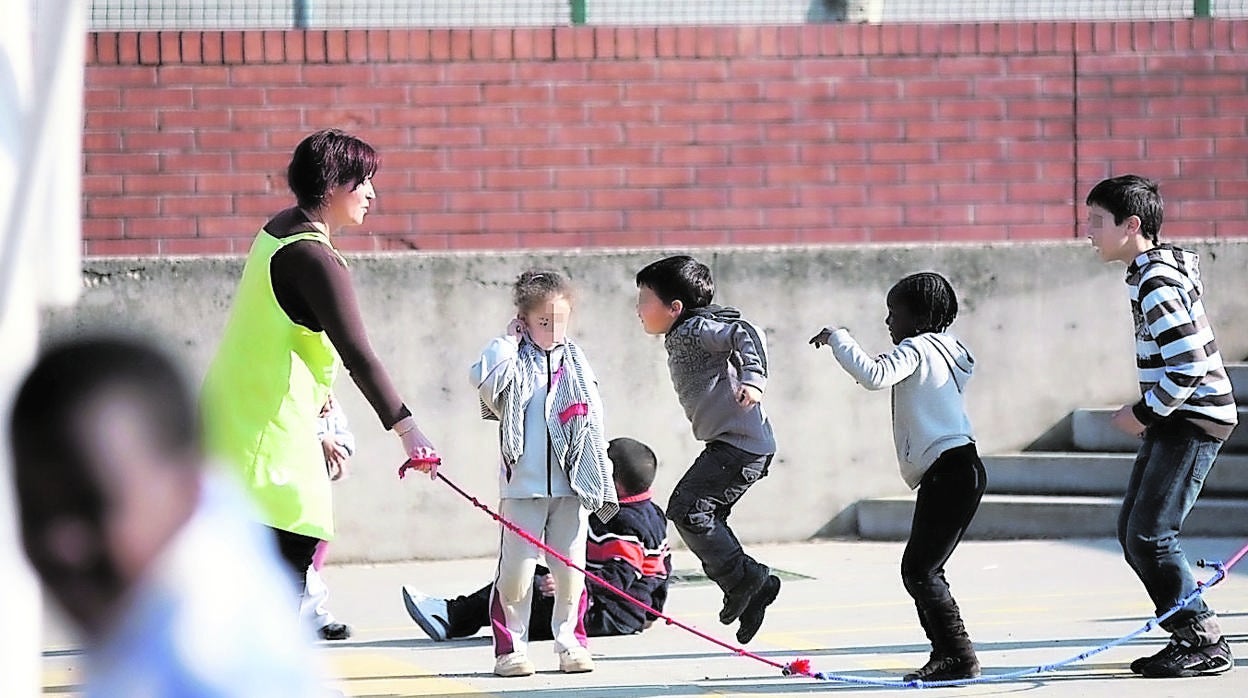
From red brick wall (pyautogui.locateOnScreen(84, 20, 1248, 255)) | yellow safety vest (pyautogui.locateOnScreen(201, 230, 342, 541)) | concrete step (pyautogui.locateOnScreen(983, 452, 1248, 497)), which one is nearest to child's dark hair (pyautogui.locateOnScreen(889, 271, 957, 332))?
yellow safety vest (pyautogui.locateOnScreen(201, 230, 342, 541))

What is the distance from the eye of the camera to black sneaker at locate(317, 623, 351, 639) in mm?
7434

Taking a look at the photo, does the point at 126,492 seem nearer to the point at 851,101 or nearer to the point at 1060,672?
the point at 1060,672

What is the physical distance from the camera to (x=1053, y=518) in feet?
32.2

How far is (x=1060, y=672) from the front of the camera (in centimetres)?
636

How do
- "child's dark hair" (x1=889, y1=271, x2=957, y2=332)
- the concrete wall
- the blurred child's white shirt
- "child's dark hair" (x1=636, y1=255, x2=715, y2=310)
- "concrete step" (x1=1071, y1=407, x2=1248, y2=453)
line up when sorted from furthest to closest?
"concrete step" (x1=1071, y1=407, x2=1248, y2=453) → the concrete wall → "child's dark hair" (x1=636, y1=255, x2=715, y2=310) → "child's dark hair" (x1=889, y1=271, x2=957, y2=332) → the blurred child's white shirt

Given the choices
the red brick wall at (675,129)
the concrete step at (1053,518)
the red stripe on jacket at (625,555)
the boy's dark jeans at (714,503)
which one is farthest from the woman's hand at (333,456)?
the concrete step at (1053,518)

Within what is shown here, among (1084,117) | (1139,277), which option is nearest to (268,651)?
(1139,277)

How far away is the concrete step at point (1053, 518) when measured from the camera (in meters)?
9.71

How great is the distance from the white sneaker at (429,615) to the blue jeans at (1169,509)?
286 centimetres

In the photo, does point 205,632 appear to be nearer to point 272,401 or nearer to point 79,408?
point 79,408

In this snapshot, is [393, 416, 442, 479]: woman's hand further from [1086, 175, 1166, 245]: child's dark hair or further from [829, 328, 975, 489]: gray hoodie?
[1086, 175, 1166, 245]: child's dark hair

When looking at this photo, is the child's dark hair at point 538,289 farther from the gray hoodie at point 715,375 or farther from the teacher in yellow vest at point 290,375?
the teacher in yellow vest at point 290,375

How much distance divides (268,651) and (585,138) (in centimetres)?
856

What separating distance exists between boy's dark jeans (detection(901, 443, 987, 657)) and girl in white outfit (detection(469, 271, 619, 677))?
120cm
